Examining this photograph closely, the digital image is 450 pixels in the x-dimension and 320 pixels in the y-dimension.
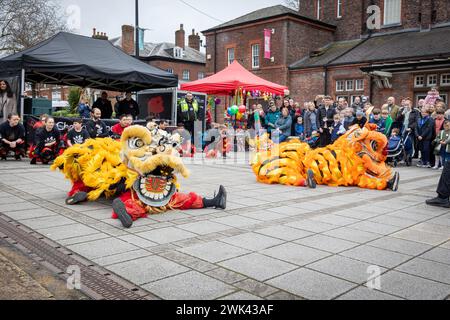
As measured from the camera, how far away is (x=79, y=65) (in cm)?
1262

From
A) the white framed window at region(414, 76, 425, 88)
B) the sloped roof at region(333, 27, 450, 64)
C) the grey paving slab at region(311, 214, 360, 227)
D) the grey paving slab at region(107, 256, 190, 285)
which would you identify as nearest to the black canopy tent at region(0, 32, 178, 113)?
the grey paving slab at region(311, 214, 360, 227)

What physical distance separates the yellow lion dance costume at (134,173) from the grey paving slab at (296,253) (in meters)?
1.90

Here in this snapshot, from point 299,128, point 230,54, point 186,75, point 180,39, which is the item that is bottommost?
point 299,128

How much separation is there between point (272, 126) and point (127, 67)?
5457 mm

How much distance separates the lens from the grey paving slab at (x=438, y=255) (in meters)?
4.24

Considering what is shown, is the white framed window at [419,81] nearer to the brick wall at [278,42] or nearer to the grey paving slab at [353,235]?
the brick wall at [278,42]

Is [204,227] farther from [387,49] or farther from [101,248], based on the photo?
[387,49]

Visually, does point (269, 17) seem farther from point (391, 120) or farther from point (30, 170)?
point (30, 170)

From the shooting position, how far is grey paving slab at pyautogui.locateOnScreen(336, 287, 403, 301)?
322cm

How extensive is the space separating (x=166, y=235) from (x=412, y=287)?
268cm

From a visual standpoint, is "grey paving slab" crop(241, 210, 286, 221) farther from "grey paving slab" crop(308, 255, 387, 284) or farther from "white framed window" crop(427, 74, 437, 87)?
"white framed window" crop(427, 74, 437, 87)

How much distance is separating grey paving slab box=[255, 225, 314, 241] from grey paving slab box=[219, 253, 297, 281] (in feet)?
2.61

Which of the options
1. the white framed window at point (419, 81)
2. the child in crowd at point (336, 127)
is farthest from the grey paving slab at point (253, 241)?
the white framed window at point (419, 81)

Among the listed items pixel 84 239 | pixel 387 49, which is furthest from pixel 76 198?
pixel 387 49
